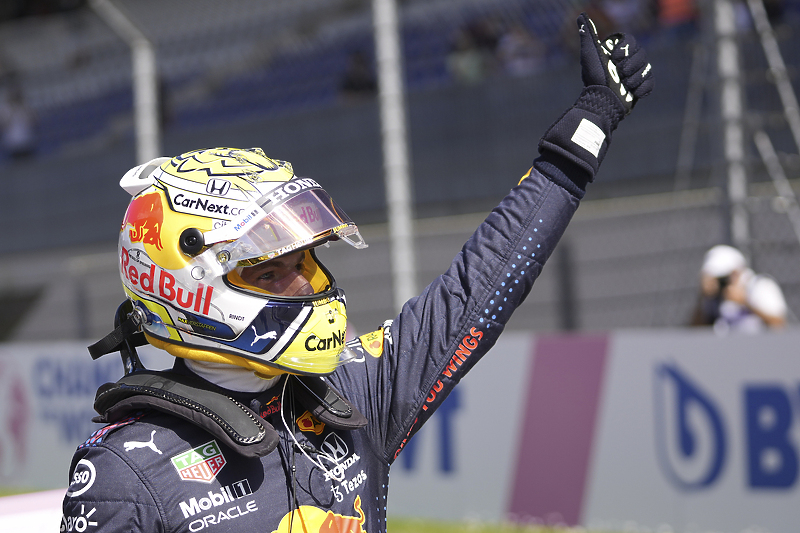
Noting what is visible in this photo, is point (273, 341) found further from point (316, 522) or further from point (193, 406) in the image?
point (316, 522)

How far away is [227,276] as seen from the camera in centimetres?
187

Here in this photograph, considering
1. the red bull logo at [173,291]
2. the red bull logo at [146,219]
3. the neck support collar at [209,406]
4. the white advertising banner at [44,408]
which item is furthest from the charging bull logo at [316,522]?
the white advertising banner at [44,408]

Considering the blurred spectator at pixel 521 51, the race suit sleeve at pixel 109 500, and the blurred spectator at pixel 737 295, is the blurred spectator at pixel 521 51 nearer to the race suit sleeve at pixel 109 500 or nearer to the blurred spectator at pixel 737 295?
the blurred spectator at pixel 737 295

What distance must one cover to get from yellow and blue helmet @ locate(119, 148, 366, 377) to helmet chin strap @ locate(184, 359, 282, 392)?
0.03 metres

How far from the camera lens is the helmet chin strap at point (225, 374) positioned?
188 centimetres

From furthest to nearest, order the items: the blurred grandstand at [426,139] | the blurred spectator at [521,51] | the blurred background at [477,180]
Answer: the blurred spectator at [521,51] < the blurred grandstand at [426,139] < the blurred background at [477,180]

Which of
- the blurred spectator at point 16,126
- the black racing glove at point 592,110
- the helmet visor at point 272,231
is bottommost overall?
the helmet visor at point 272,231

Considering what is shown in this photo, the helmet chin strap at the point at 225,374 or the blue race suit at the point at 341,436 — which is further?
the helmet chin strap at the point at 225,374

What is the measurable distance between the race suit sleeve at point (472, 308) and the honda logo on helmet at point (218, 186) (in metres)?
0.53

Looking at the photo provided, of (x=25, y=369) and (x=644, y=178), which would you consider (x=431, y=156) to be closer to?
(x=644, y=178)

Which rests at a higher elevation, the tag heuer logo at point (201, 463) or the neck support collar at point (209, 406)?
the neck support collar at point (209, 406)

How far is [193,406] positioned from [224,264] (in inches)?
11.6

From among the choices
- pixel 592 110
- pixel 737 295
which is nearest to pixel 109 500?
pixel 592 110

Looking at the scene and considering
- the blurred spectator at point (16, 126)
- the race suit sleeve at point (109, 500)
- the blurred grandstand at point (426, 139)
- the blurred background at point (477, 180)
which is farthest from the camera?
the blurred spectator at point (16, 126)
